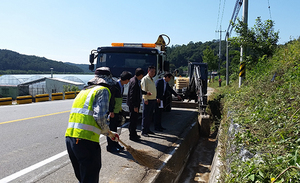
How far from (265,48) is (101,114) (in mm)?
10366

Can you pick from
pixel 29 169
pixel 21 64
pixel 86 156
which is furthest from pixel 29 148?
pixel 21 64

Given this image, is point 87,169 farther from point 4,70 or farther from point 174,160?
point 4,70

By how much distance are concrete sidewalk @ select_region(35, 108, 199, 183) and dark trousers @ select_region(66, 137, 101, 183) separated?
120 cm

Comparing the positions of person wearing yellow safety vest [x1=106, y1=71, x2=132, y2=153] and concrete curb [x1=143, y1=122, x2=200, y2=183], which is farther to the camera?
person wearing yellow safety vest [x1=106, y1=71, x2=132, y2=153]

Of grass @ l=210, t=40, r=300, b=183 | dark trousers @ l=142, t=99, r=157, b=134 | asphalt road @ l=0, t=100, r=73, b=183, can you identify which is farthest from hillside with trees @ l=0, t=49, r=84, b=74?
grass @ l=210, t=40, r=300, b=183

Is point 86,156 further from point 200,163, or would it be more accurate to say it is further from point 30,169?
point 200,163

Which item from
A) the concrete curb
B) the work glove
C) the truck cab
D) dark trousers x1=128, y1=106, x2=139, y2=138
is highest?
the truck cab

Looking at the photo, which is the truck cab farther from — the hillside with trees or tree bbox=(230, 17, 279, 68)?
the hillside with trees

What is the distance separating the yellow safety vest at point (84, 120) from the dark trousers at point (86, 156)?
0.23 ft

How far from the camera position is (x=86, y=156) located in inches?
112

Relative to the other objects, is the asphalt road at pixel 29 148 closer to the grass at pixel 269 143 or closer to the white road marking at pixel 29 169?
the white road marking at pixel 29 169

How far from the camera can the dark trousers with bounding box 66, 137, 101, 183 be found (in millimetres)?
2820

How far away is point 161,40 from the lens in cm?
1098

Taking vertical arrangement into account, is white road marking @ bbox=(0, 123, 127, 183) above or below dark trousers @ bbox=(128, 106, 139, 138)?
below
